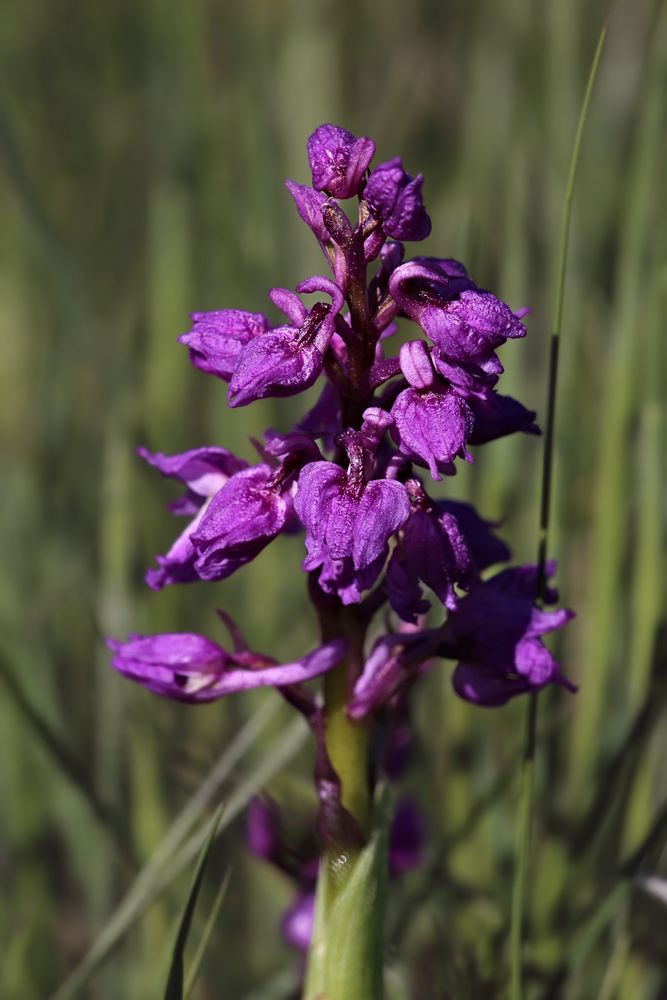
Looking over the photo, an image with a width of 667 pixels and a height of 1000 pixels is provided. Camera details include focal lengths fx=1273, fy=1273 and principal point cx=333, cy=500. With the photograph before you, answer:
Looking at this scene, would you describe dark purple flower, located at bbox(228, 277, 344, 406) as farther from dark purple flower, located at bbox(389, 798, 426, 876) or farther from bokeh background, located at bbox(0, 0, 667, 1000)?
dark purple flower, located at bbox(389, 798, 426, 876)

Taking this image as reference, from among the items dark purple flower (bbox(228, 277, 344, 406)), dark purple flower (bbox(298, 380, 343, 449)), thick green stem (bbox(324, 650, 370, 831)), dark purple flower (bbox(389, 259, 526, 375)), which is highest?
dark purple flower (bbox(389, 259, 526, 375))

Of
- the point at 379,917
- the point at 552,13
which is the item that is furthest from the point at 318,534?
the point at 552,13

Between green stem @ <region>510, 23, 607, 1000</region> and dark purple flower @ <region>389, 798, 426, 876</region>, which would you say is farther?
dark purple flower @ <region>389, 798, 426, 876</region>

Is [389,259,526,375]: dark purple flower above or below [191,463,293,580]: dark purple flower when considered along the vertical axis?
above

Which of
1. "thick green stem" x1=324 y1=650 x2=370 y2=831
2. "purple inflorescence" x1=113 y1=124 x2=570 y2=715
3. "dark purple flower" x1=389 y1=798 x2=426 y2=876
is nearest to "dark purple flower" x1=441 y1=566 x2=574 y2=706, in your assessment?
"purple inflorescence" x1=113 y1=124 x2=570 y2=715

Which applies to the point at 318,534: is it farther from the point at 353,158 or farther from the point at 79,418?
the point at 79,418

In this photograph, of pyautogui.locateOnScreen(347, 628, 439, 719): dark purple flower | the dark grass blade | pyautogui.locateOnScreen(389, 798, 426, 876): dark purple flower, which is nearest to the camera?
the dark grass blade
